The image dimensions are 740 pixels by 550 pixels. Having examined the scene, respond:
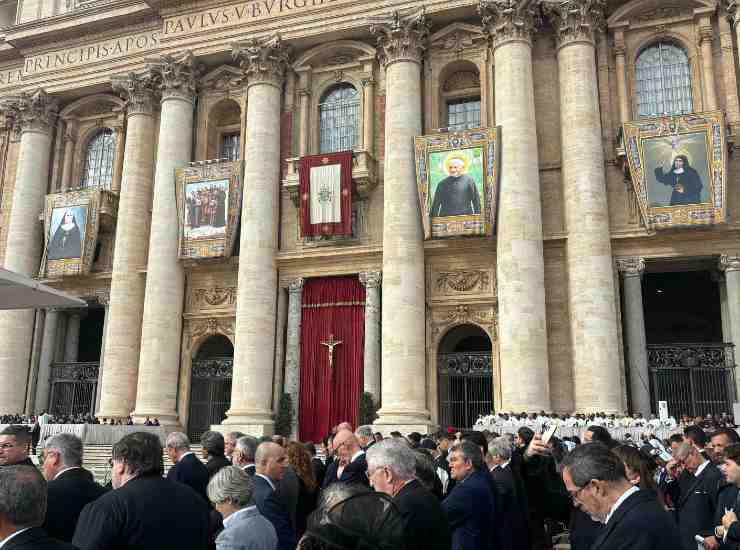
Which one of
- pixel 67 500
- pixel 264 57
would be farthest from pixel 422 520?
pixel 264 57

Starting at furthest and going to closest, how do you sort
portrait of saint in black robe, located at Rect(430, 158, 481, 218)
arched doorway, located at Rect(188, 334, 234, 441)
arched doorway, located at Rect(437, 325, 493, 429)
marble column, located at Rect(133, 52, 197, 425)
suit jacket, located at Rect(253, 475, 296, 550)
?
1. arched doorway, located at Rect(188, 334, 234, 441)
2. marble column, located at Rect(133, 52, 197, 425)
3. arched doorway, located at Rect(437, 325, 493, 429)
4. portrait of saint in black robe, located at Rect(430, 158, 481, 218)
5. suit jacket, located at Rect(253, 475, 296, 550)

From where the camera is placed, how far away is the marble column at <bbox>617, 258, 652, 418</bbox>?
19359 millimetres

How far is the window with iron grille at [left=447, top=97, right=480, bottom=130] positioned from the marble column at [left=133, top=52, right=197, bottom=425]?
9147mm

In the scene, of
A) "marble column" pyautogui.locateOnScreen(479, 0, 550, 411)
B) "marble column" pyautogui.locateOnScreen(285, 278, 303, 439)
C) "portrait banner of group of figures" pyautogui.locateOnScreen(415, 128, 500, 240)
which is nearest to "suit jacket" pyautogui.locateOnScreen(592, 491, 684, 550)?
"marble column" pyautogui.locateOnScreen(479, 0, 550, 411)

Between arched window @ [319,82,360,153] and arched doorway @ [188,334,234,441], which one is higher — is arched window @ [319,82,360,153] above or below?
above

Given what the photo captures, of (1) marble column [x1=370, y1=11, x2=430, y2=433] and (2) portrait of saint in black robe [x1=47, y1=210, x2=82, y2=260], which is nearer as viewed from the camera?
(1) marble column [x1=370, y1=11, x2=430, y2=433]

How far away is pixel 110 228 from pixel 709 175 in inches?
787

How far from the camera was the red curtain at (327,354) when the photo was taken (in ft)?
70.8

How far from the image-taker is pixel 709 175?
19.3m

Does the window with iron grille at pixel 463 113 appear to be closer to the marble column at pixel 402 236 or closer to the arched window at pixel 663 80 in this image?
the marble column at pixel 402 236

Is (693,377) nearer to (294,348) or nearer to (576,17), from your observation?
(576,17)

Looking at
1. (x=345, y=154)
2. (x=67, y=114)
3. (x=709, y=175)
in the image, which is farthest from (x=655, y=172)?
(x=67, y=114)

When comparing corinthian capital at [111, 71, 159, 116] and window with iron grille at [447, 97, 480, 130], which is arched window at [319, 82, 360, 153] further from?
corinthian capital at [111, 71, 159, 116]

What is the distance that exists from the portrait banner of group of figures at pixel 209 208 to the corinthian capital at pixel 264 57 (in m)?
3.08
